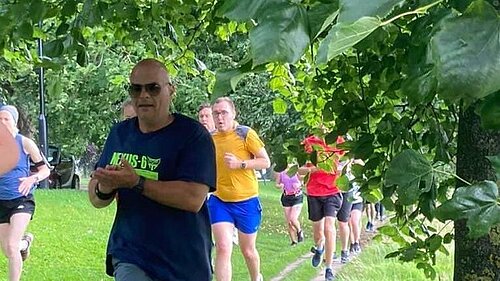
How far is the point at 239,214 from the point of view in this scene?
7.18m

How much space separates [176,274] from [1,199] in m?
4.06

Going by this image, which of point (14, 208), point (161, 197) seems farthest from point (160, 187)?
point (14, 208)

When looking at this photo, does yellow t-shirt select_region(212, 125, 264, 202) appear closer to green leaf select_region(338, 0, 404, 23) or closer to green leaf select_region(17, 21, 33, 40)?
green leaf select_region(17, 21, 33, 40)

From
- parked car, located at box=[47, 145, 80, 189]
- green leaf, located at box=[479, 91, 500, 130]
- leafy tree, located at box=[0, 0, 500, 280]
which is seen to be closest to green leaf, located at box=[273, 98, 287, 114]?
leafy tree, located at box=[0, 0, 500, 280]

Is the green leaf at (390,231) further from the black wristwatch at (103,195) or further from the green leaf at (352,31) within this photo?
the green leaf at (352,31)

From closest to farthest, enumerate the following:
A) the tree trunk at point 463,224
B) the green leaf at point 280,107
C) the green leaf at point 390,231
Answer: the tree trunk at point 463,224, the green leaf at point 390,231, the green leaf at point 280,107

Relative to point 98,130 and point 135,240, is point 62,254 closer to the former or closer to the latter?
point 135,240

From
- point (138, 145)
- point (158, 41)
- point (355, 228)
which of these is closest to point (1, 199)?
point (158, 41)

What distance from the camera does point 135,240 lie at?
12.7ft

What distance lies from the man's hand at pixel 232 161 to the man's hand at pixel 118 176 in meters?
3.32

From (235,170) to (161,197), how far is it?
11.3ft

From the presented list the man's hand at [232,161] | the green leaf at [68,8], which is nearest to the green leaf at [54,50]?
the green leaf at [68,8]

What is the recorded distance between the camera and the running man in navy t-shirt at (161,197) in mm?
3768

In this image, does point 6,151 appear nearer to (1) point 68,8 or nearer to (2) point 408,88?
(1) point 68,8
